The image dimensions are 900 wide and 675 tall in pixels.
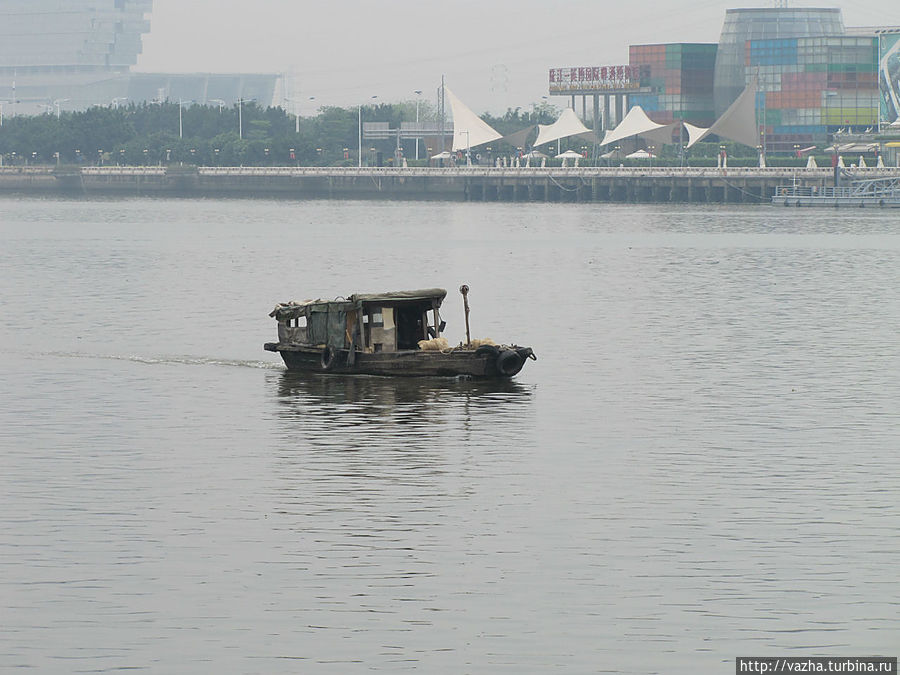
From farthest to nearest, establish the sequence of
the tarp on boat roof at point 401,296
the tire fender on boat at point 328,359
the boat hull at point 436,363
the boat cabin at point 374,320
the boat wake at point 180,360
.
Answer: the boat wake at point 180,360 < the tire fender on boat at point 328,359 < the boat cabin at point 374,320 < the tarp on boat roof at point 401,296 < the boat hull at point 436,363

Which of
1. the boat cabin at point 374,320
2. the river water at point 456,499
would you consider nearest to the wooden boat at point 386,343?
the boat cabin at point 374,320

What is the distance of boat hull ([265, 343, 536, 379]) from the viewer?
1889 inches

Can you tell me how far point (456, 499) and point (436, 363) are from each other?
16520mm

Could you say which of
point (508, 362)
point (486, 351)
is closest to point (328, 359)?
point (486, 351)

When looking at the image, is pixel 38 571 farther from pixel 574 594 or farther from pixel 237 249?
pixel 237 249

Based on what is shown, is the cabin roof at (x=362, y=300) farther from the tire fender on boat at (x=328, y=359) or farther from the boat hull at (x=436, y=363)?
the boat hull at (x=436, y=363)

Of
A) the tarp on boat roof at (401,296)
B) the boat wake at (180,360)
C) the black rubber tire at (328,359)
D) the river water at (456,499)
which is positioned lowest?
the river water at (456,499)

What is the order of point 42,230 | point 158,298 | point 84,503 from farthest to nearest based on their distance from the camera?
point 42,230 < point 158,298 < point 84,503

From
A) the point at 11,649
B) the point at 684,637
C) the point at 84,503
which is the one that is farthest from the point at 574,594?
the point at 84,503

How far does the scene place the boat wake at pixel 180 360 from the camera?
55031mm

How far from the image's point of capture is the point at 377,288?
282 ft

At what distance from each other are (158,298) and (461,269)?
26490 millimetres

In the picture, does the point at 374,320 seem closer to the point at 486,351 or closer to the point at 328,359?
the point at 328,359

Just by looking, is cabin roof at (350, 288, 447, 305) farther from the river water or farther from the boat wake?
the boat wake
